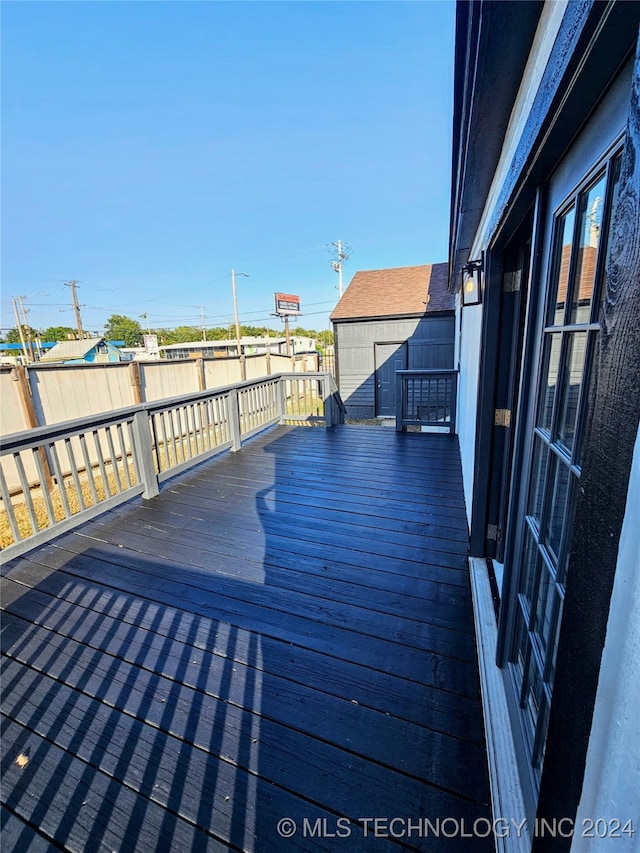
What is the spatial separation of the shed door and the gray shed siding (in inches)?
5.2

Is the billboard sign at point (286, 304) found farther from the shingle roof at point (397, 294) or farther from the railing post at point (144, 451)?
the railing post at point (144, 451)

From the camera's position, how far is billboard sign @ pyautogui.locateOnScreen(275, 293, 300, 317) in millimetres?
19844

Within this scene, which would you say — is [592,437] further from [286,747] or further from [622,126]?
[286,747]

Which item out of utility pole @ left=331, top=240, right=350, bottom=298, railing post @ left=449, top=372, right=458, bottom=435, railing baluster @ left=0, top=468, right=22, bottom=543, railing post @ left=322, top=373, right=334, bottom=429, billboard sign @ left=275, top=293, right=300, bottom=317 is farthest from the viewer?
utility pole @ left=331, top=240, right=350, bottom=298

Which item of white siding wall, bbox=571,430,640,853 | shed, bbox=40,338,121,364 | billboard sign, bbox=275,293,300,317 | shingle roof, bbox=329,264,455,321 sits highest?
billboard sign, bbox=275,293,300,317

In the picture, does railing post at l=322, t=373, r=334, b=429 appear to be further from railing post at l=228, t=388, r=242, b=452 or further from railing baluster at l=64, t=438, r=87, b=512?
railing baluster at l=64, t=438, r=87, b=512

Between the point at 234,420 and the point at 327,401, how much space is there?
1598 mm

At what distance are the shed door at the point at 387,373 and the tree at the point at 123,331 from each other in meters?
45.5

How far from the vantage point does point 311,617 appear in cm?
183

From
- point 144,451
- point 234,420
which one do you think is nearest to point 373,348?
point 234,420

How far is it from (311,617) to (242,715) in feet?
1.79

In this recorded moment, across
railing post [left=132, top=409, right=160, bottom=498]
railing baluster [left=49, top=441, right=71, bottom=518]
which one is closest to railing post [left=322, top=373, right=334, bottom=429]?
railing post [left=132, top=409, right=160, bottom=498]

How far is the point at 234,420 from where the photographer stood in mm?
4668

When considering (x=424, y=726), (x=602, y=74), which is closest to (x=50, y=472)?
(x=424, y=726)
